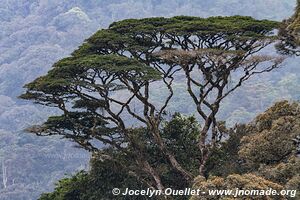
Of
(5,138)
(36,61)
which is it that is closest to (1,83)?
(36,61)

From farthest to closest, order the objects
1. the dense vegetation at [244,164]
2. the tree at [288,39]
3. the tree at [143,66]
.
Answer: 1. the tree at [143,66]
2. the tree at [288,39]
3. the dense vegetation at [244,164]

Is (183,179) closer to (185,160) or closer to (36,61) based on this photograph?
(185,160)

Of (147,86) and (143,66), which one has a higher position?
(147,86)

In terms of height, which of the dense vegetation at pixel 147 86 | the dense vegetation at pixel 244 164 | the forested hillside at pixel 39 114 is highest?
the forested hillside at pixel 39 114

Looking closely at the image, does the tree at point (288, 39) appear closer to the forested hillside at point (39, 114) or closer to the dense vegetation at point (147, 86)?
the dense vegetation at point (147, 86)

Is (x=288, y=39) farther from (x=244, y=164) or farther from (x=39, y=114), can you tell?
(x=39, y=114)

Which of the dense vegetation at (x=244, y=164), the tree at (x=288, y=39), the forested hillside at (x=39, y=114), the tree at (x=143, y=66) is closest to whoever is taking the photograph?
the dense vegetation at (x=244, y=164)

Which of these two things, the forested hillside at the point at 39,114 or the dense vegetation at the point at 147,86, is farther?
the forested hillside at the point at 39,114

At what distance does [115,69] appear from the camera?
18547mm

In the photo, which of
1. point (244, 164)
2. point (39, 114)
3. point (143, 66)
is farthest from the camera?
point (39, 114)

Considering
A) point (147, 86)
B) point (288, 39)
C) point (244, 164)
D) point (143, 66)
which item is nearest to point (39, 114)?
point (147, 86)

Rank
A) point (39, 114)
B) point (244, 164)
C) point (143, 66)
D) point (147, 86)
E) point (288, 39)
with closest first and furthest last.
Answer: point (244, 164) < point (288, 39) < point (143, 66) < point (147, 86) < point (39, 114)

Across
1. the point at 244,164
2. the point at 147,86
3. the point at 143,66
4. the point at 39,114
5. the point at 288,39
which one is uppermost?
the point at 39,114

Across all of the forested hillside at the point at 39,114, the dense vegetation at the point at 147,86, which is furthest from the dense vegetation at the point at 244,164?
the forested hillside at the point at 39,114
